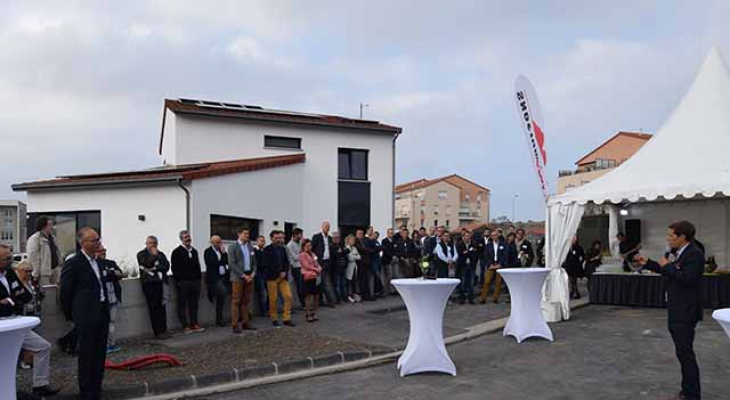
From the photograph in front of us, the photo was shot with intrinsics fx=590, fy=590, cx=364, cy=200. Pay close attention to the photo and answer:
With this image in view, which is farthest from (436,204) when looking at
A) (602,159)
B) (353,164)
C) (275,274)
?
(275,274)

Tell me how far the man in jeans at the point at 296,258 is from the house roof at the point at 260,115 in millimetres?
11487

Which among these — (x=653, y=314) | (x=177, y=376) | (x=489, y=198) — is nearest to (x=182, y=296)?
(x=177, y=376)

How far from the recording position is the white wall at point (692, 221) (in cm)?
1495

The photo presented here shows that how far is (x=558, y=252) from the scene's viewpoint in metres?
11.5

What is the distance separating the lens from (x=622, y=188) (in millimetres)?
11586

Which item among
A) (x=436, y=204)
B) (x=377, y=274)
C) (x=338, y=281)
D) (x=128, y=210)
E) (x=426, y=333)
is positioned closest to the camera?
(x=426, y=333)

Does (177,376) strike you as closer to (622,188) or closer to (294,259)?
(294,259)

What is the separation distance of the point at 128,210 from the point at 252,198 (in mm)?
3605

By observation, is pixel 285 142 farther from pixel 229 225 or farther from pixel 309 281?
pixel 309 281

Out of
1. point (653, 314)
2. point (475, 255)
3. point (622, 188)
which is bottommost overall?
point (653, 314)

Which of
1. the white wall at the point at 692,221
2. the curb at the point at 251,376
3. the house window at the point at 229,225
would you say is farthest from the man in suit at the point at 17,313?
the white wall at the point at 692,221

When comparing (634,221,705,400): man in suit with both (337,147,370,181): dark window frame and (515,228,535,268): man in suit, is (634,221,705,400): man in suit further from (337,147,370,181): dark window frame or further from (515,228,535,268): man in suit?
(337,147,370,181): dark window frame

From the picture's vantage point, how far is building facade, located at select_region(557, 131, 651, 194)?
51.6 meters

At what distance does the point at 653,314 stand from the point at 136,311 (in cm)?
982
